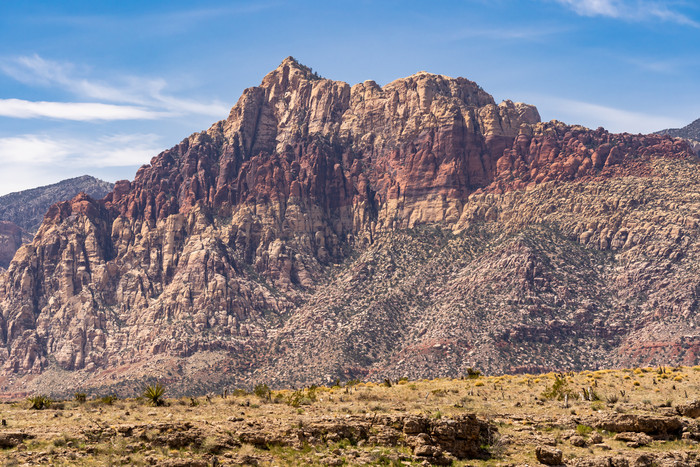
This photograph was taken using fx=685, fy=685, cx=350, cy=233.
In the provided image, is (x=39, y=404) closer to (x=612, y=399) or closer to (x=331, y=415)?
(x=331, y=415)

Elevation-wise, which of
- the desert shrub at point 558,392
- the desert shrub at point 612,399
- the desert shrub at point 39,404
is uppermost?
the desert shrub at point 39,404

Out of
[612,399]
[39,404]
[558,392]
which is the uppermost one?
[39,404]

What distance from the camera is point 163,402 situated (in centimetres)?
4619

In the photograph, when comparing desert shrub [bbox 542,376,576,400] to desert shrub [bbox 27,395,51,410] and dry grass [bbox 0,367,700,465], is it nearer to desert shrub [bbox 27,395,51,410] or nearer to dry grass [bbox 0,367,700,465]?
dry grass [bbox 0,367,700,465]

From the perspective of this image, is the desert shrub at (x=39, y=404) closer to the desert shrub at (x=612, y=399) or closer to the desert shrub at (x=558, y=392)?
the desert shrub at (x=558, y=392)

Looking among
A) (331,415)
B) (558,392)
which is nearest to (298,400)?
(331,415)

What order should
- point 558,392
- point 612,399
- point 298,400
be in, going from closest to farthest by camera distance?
point 612,399 → point 298,400 → point 558,392

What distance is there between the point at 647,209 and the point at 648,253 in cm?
1851

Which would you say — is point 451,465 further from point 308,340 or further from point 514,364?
point 308,340

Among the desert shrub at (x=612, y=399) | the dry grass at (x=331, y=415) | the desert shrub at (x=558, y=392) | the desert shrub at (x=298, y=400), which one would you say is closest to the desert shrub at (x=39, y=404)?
the dry grass at (x=331, y=415)

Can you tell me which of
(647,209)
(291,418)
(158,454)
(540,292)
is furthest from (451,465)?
(647,209)

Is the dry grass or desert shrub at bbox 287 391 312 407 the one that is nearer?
the dry grass

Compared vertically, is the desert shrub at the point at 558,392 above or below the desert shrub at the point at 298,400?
below

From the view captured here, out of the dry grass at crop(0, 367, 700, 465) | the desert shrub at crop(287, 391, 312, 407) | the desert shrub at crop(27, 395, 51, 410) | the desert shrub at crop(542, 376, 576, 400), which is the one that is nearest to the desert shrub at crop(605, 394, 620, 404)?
the dry grass at crop(0, 367, 700, 465)
